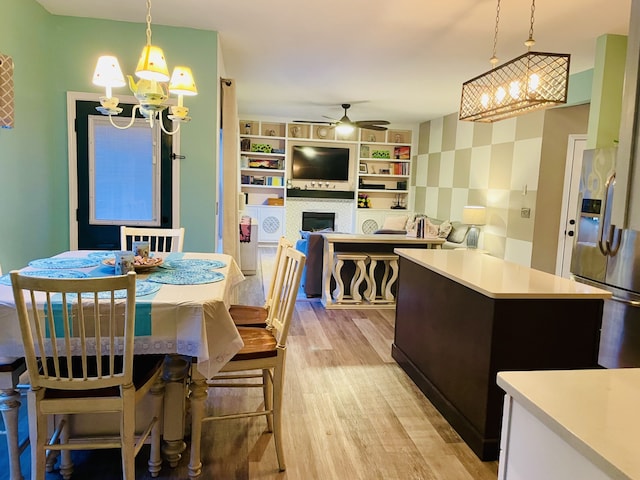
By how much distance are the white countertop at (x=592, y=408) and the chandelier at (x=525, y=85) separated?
1.84 metres

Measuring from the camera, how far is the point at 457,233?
268 inches

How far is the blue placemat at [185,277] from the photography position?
7.11 feet

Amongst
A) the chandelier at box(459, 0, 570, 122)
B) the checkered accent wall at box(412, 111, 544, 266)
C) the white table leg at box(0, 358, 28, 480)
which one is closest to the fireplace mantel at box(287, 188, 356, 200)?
the checkered accent wall at box(412, 111, 544, 266)

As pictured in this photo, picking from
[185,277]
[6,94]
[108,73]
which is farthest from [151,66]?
[6,94]

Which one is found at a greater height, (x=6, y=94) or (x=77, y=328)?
(x=6, y=94)

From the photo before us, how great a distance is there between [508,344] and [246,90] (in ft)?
17.4

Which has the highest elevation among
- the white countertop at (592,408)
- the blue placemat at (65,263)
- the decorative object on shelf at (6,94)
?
the decorative object on shelf at (6,94)

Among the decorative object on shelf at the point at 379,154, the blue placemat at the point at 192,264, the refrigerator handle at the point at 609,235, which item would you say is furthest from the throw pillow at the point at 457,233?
the blue placemat at the point at 192,264

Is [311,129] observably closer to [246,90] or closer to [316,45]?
[246,90]

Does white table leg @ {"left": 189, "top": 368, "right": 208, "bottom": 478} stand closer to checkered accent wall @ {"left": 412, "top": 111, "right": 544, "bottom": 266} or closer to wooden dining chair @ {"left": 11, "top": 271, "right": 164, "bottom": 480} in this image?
wooden dining chair @ {"left": 11, "top": 271, "right": 164, "bottom": 480}

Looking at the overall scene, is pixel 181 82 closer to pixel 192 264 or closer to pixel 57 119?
pixel 192 264

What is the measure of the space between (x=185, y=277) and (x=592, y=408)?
1.84m

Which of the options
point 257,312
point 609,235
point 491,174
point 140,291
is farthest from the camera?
point 491,174

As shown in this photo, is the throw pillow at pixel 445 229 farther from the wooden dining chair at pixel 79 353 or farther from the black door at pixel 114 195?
the wooden dining chair at pixel 79 353
